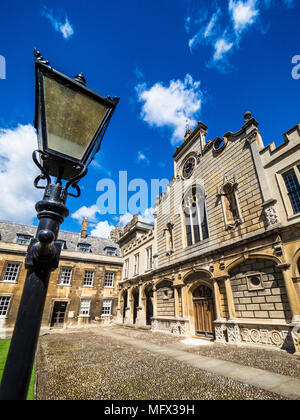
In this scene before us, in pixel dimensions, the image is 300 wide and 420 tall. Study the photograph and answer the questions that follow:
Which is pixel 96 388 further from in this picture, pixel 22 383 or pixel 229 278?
pixel 229 278

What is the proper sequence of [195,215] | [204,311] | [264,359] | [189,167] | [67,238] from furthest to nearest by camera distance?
[67,238]
[189,167]
[195,215]
[204,311]
[264,359]

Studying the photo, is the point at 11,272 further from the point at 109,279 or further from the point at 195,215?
the point at 195,215

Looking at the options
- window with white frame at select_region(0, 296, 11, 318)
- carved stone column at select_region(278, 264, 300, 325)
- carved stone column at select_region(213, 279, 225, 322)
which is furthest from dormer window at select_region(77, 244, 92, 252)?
carved stone column at select_region(278, 264, 300, 325)

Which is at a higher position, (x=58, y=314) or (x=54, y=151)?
(x=54, y=151)

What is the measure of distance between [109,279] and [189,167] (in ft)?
58.8

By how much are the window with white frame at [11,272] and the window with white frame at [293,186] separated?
987 inches

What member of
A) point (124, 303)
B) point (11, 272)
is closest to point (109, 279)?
point (124, 303)

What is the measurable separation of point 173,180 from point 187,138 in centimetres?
394

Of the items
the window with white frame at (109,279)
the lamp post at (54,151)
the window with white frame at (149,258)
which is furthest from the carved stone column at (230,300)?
the window with white frame at (109,279)

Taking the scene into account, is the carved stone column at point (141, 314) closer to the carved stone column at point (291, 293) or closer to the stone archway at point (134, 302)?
the stone archway at point (134, 302)

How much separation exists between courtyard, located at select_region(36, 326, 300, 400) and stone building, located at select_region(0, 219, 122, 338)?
1590 cm

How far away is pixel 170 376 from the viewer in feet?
17.8

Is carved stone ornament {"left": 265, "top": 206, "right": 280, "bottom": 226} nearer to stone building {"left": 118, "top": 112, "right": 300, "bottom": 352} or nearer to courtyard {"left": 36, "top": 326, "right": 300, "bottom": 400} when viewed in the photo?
stone building {"left": 118, "top": 112, "right": 300, "bottom": 352}

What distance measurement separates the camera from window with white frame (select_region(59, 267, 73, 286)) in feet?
77.2
